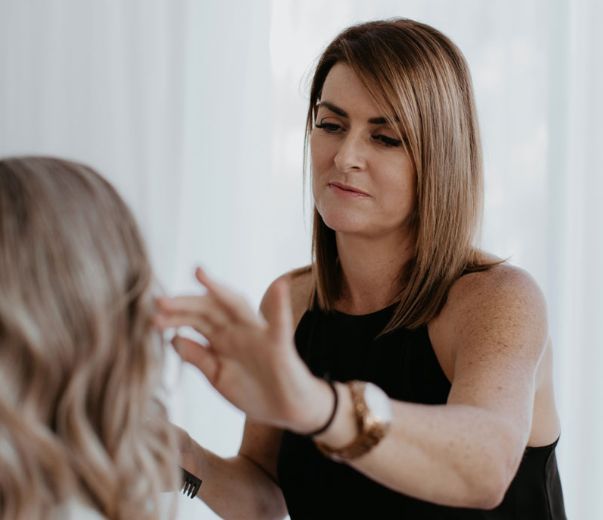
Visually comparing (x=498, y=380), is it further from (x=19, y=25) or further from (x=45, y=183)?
(x=19, y=25)

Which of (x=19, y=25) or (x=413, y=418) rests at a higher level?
(x=19, y=25)

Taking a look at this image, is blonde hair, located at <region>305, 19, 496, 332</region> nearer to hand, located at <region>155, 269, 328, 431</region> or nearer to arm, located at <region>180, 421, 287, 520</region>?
arm, located at <region>180, 421, 287, 520</region>

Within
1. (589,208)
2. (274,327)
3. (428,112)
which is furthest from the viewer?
(589,208)

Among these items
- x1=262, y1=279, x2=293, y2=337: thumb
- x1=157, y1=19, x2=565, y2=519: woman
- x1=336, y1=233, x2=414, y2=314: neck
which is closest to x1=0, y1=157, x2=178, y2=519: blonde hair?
x1=262, y1=279, x2=293, y2=337: thumb

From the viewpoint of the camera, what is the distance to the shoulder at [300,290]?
1886 mm

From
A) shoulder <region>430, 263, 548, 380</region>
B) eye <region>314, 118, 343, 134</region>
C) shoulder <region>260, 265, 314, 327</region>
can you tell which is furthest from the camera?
shoulder <region>260, 265, 314, 327</region>

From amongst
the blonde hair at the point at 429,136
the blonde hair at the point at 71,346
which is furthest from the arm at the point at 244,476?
the blonde hair at the point at 71,346

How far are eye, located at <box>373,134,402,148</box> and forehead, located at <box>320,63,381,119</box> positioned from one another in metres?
0.04

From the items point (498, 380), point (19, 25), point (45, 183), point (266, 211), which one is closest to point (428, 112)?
point (498, 380)

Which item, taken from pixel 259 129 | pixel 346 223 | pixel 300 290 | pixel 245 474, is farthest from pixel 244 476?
pixel 259 129

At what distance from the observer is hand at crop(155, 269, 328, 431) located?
1.01m

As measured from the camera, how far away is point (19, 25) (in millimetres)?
2785

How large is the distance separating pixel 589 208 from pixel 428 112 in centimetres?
119

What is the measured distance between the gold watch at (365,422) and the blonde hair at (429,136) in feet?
1.74
